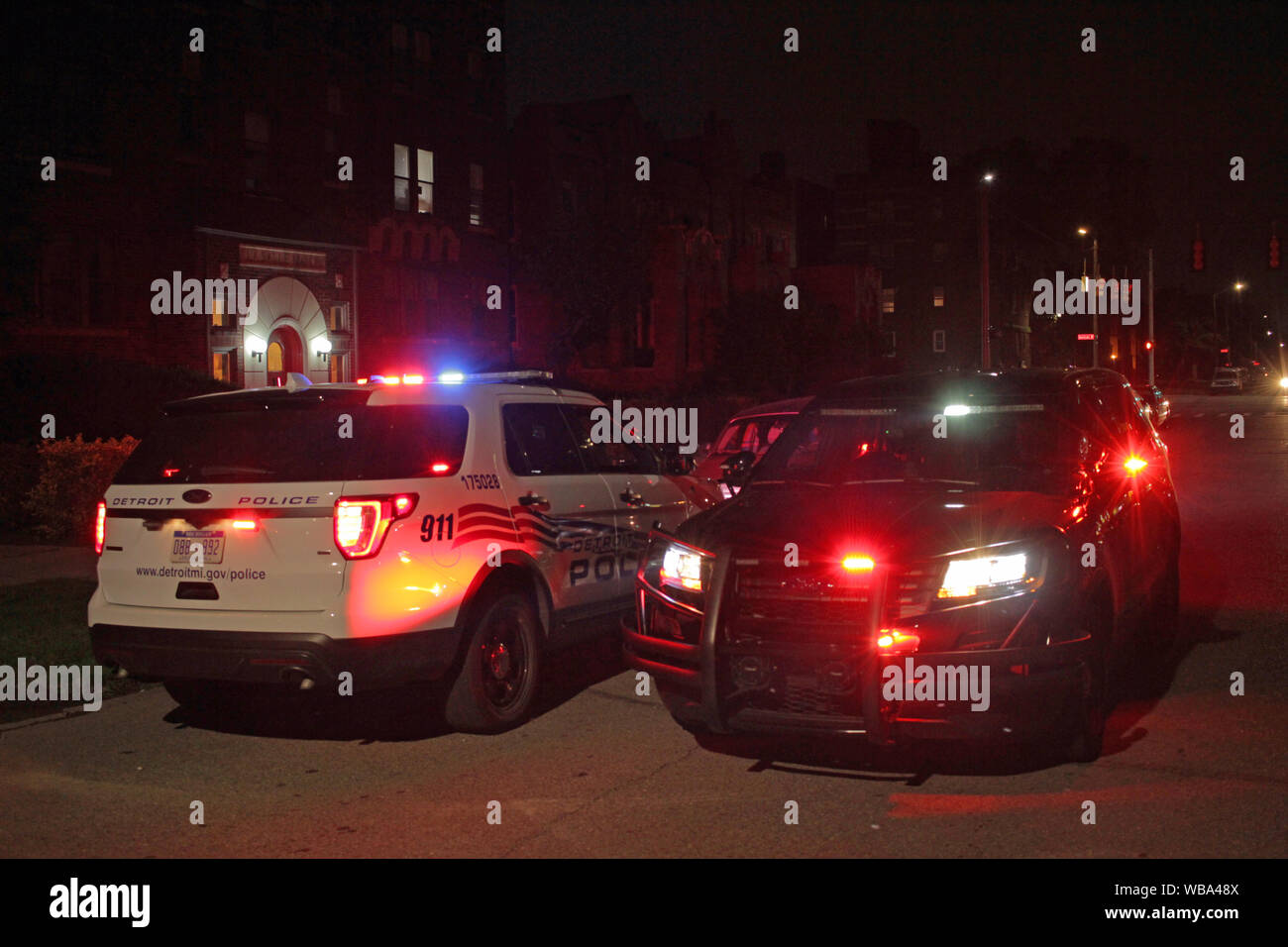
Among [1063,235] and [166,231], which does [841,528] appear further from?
[1063,235]

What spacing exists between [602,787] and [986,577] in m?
2.04

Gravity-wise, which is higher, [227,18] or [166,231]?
[227,18]

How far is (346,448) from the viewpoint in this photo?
7.01 meters

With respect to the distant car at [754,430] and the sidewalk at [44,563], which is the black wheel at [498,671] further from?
the sidewalk at [44,563]

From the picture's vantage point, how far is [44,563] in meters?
14.4

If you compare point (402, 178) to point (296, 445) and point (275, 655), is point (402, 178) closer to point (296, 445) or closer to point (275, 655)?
point (296, 445)

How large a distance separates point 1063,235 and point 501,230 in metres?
62.8

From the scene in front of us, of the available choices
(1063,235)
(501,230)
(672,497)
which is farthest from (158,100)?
(1063,235)

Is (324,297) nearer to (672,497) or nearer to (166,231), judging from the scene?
(166,231)

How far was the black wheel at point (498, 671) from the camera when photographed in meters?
7.35

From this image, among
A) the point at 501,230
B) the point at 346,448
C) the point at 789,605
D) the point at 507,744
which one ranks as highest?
the point at 501,230
